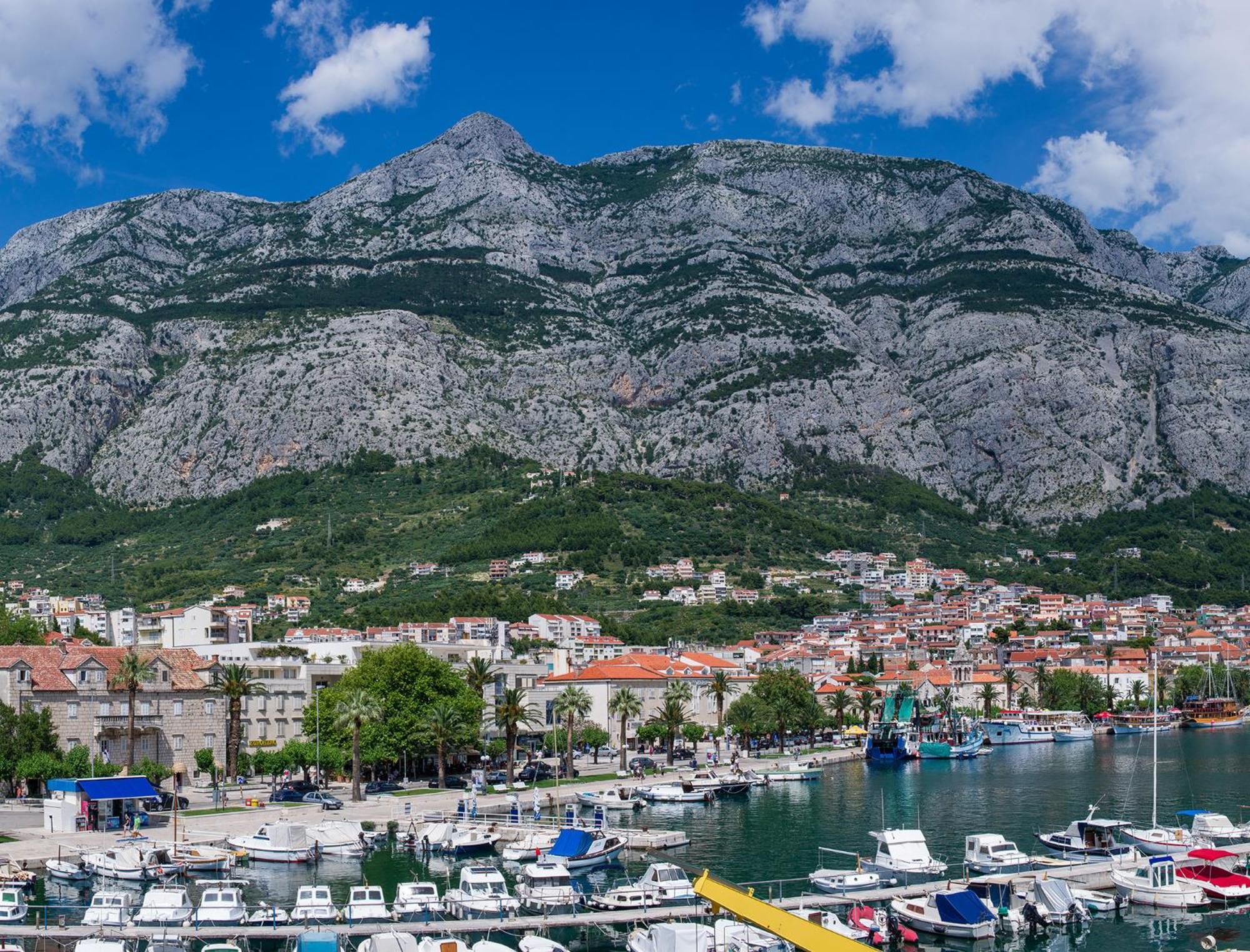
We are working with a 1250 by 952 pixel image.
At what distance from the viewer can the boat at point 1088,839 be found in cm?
6153

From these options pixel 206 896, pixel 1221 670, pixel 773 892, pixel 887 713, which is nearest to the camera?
Result: pixel 206 896

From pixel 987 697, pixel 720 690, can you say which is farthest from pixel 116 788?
pixel 987 697

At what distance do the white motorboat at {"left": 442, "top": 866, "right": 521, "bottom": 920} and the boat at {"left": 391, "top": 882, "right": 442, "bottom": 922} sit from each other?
1.53ft

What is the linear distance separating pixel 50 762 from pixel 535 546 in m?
125

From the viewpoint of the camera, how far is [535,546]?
199125mm

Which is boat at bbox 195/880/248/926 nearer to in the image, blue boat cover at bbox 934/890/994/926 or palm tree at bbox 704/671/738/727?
blue boat cover at bbox 934/890/994/926

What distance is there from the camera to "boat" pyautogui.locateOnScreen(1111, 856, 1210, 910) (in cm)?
5038

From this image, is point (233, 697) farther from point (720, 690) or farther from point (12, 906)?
point (720, 690)

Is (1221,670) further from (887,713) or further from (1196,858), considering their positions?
(1196,858)

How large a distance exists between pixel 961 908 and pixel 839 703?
95850 mm

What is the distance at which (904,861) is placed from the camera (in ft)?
183

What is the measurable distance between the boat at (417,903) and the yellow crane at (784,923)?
18.6 m

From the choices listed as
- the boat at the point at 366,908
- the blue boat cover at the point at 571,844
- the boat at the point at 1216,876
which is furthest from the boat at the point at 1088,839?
the boat at the point at 366,908

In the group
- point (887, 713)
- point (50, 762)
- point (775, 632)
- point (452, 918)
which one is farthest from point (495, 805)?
point (775, 632)
